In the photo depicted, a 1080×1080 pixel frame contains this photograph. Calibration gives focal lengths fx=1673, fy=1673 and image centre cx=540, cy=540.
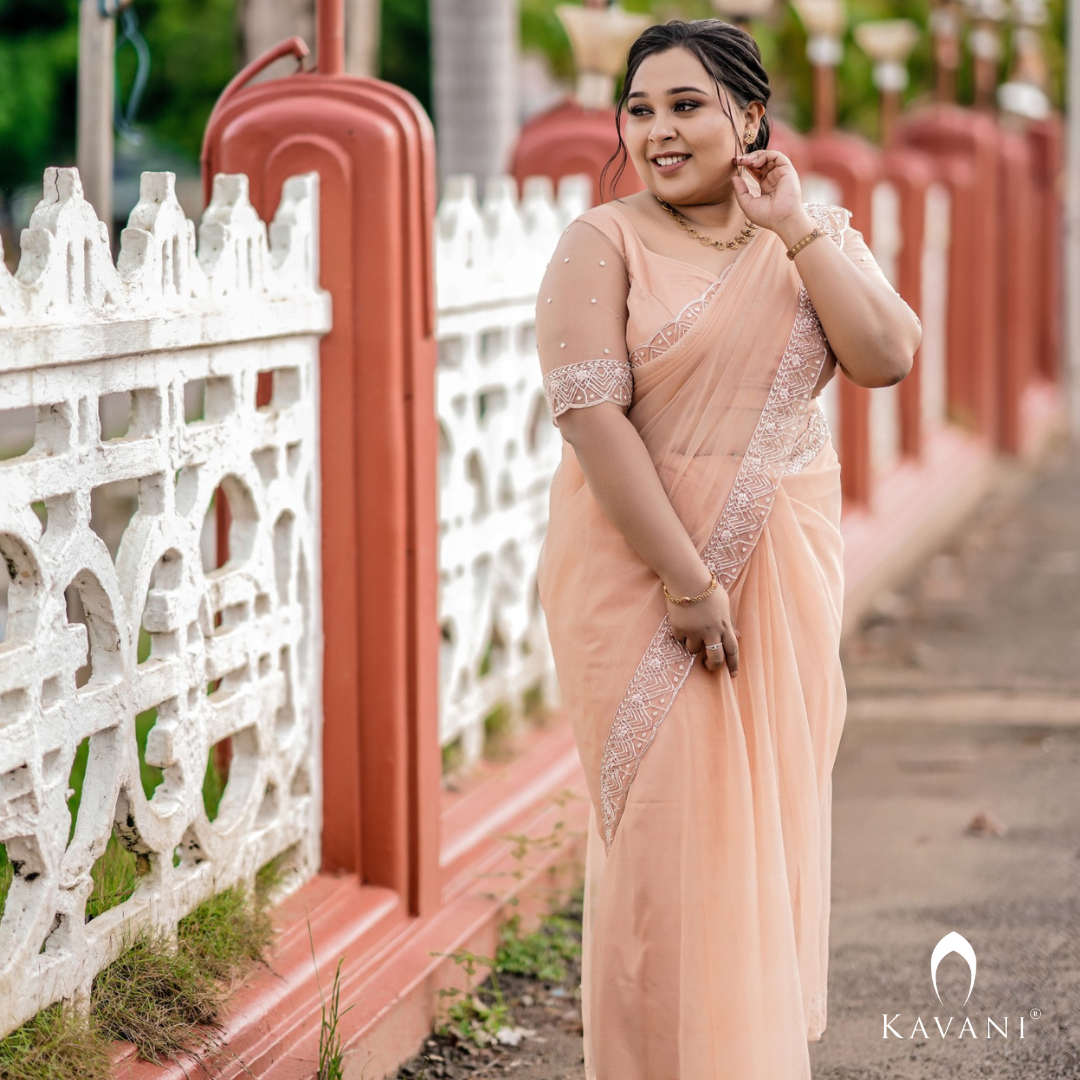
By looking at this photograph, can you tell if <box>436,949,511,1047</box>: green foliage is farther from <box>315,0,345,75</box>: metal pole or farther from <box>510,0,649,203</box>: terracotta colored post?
<box>510,0,649,203</box>: terracotta colored post

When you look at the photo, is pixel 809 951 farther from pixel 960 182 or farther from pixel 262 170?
pixel 960 182

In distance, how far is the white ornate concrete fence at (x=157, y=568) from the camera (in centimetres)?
251

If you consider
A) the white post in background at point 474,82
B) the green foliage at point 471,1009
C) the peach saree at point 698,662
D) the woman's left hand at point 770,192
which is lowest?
the green foliage at point 471,1009

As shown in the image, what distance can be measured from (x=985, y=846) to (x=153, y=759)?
267 centimetres

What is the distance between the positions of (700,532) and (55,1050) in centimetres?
127

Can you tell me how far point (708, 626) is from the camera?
8.66ft

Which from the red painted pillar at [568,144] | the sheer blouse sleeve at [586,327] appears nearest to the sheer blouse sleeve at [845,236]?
the sheer blouse sleeve at [586,327]

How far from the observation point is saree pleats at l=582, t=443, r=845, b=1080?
265 cm

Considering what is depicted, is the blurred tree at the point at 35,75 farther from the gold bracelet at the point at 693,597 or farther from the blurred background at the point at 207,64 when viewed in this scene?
the gold bracelet at the point at 693,597

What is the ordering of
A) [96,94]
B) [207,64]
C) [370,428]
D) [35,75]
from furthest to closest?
[35,75]
[207,64]
[96,94]
[370,428]

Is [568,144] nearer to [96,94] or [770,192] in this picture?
[96,94]

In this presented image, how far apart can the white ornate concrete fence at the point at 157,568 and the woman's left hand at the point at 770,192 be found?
37.5 inches

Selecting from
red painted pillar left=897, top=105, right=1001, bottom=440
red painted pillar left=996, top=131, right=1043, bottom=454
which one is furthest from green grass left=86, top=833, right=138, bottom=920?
red painted pillar left=996, top=131, right=1043, bottom=454

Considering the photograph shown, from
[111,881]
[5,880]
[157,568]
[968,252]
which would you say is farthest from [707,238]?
[968,252]
